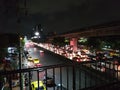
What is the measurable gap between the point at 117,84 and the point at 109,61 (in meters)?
0.94

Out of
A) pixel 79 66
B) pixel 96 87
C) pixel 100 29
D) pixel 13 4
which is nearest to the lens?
pixel 79 66

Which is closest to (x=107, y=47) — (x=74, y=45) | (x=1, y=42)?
(x=74, y=45)

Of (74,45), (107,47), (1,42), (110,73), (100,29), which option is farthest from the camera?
(74,45)

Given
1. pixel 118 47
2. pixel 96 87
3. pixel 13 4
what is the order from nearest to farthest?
1. pixel 96 87
2. pixel 13 4
3. pixel 118 47

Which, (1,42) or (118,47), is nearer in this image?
(1,42)

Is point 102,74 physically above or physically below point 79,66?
below

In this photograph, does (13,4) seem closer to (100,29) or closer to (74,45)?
(100,29)

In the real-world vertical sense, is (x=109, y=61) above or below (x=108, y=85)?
above

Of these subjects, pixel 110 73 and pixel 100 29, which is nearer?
pixel 110 73

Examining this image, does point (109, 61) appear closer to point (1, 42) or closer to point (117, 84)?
point (117, 84)

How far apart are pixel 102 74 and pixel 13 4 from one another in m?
6.50

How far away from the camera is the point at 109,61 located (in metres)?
6.38

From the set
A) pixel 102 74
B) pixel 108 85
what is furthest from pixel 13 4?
Answer: pixel 108 85

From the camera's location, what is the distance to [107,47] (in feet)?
194
